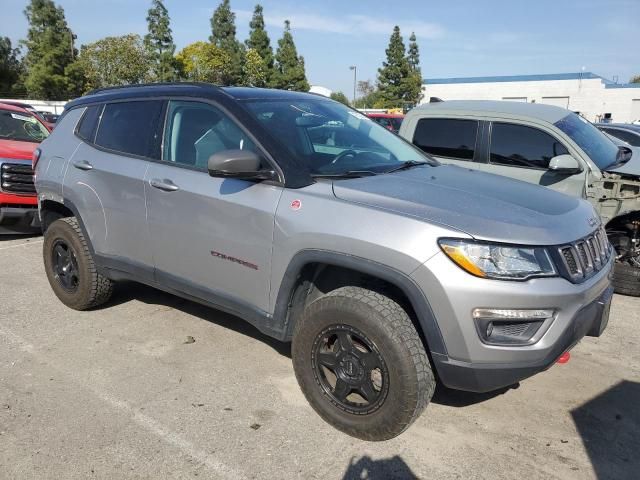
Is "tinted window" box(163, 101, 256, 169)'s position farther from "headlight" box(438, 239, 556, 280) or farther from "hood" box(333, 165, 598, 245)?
"headlight" box(438, 239, 556, 280)

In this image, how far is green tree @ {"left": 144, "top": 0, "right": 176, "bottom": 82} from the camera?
49125mm

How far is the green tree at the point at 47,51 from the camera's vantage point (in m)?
45.4

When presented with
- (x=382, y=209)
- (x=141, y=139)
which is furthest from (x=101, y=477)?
(x=141, y=139)

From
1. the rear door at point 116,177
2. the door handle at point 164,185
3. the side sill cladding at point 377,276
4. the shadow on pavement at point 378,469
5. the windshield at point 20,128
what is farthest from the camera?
the windshield at point 20,128

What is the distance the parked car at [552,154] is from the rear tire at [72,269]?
3.70 metres

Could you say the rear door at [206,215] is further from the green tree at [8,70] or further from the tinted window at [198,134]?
the green tree at [8,70]

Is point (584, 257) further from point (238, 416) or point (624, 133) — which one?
point (624, 133)

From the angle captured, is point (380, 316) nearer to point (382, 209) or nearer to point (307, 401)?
point (382, 209)

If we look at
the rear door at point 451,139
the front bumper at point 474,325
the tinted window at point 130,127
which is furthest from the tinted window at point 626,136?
the tinted window at point 130,127

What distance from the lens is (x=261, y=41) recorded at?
2261 inches

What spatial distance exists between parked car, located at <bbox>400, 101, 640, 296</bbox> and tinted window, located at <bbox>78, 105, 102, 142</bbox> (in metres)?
3.45

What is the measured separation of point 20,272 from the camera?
577 cm

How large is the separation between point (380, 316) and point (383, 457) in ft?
2.47

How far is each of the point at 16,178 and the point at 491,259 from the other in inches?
262
